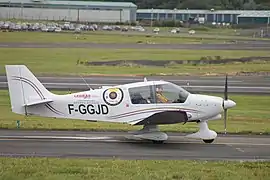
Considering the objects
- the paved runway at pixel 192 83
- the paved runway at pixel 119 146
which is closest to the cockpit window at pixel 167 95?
the paved runway at pixel 119 146

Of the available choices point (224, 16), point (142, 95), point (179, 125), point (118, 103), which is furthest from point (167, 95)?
point (224, 16)

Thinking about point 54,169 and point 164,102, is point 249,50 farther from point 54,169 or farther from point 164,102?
point 54,169

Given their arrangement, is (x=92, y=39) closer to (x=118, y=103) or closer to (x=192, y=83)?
(x=192, y=83)

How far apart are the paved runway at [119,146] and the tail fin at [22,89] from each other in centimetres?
111

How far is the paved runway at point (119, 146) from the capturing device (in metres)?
17.7

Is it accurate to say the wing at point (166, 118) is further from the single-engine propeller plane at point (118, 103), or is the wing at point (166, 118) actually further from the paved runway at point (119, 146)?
the paved runway at point (119, 146)

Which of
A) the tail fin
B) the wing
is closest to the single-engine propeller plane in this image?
the tail fin

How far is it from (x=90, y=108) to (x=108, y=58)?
42.1 metres

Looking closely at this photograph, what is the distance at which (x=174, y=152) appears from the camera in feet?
61.0

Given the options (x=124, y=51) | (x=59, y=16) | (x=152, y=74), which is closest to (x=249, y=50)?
(x=124, y=51)

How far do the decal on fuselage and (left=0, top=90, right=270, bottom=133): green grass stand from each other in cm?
242

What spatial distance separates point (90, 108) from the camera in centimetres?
2072

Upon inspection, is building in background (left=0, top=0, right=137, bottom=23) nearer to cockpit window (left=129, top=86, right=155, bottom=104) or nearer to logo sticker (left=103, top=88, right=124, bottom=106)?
logo sticker (left=103, top=88, right=124, bottom=106)

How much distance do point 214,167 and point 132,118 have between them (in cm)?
627
